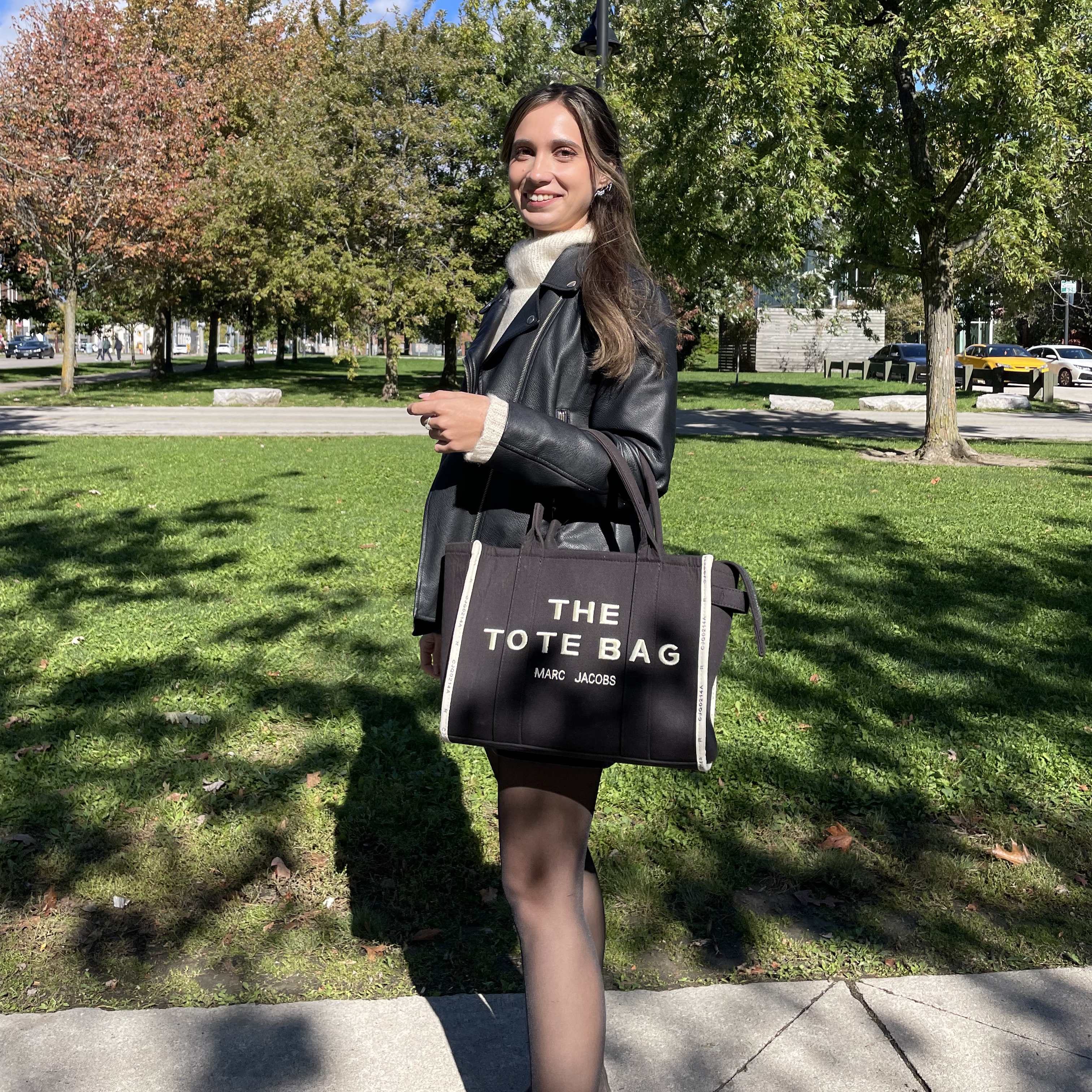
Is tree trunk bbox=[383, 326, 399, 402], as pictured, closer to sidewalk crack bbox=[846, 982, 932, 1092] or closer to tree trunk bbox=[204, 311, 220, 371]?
tree trunk bbox=[204, 311, 220, 371]

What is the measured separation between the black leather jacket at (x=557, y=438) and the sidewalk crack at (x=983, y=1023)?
1528 millimetres

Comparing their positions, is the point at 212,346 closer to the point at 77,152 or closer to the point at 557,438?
the point at 77,152

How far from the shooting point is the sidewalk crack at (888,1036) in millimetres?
2379

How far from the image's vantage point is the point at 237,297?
33.7 metres

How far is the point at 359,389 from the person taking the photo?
30.6 metres

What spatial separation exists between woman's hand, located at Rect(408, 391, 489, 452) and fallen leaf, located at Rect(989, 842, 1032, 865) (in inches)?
98.0

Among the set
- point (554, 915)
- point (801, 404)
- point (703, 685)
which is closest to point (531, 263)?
point (703, 685)

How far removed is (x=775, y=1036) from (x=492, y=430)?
1.64 meters

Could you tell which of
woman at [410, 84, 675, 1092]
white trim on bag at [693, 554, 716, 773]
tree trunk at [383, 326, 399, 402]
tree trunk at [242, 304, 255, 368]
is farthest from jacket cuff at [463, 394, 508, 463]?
tree trunk at [242, 304, 255, 368]

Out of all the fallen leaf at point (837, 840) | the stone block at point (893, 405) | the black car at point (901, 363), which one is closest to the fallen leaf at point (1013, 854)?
the fallen leaf at point (837, 840)

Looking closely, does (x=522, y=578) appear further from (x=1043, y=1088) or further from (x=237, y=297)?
(x=237, y=297)

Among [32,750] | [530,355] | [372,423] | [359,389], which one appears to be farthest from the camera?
[359,389]

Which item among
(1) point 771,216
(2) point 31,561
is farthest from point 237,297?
(2) point 31,561

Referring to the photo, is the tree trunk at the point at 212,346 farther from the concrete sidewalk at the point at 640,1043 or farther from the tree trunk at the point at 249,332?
the concrete sidewalk at the point at 640,1043
